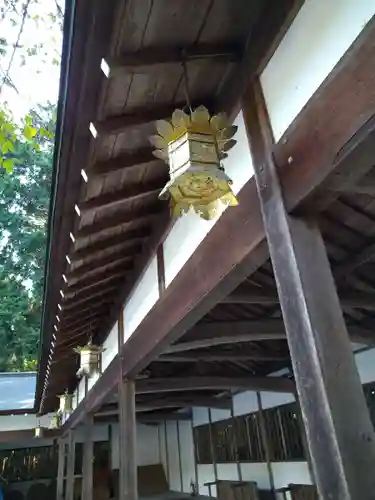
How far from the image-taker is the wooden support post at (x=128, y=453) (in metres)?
3.82

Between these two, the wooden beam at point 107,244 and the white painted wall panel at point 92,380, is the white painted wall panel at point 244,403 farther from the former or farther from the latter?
the wooden beam at point 107,244

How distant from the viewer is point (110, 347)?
5668 millimetres

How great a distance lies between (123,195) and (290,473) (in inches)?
218

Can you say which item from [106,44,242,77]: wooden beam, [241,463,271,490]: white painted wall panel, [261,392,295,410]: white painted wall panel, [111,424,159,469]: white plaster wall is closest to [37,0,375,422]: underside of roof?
[106,44,242,77]: wooden beam

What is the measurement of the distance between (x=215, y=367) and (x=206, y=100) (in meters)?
4.67

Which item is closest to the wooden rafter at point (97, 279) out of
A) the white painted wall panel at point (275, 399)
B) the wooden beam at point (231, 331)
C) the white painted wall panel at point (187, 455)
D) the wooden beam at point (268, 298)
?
the wooden beam at point (231, 331)

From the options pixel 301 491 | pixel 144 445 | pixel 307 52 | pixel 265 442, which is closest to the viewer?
pixel 307 52

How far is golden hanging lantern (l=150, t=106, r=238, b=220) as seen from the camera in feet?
5.83

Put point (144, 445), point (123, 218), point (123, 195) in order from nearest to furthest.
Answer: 1. point (123, 195)
2. point (123, 218)
3. point (144, 445)

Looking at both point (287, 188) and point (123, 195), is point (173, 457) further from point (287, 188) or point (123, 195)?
point (287, 188)

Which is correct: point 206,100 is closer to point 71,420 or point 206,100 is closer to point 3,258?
point 71,420

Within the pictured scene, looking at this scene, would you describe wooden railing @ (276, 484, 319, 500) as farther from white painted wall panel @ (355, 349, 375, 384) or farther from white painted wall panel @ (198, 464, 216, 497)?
white painted wall panel @ (198, 464, 216, 497)

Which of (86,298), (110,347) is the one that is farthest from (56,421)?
(86,298)

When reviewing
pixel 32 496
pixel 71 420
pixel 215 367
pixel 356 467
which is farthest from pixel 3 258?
pixel 356 467
